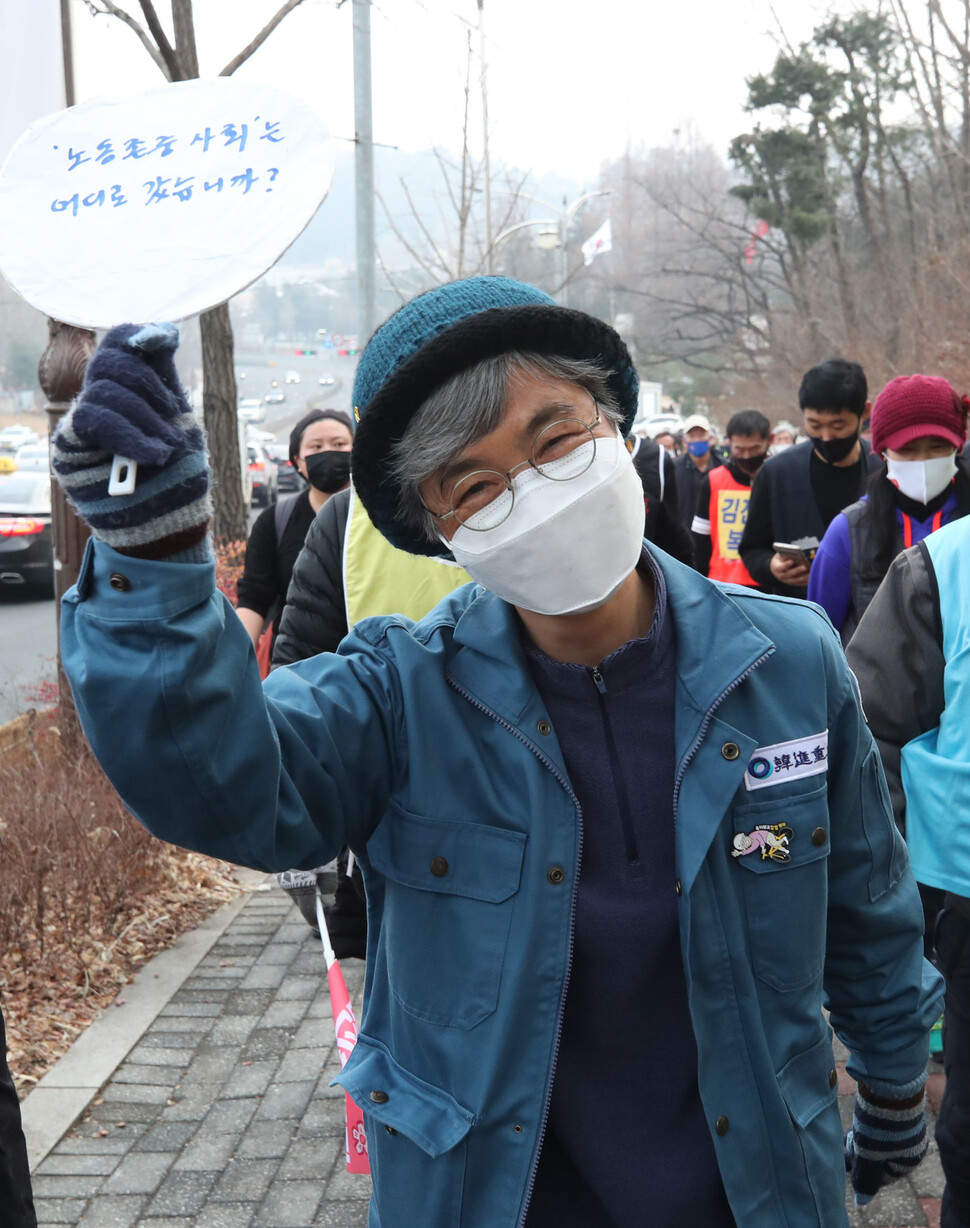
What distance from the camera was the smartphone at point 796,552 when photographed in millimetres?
5426

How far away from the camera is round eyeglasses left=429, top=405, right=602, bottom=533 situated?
1.75 meters

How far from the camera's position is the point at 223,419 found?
998cm

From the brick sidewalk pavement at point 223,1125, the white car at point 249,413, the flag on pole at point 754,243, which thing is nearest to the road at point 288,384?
the white car at point 249,413

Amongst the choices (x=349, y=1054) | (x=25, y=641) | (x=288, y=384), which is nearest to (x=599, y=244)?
(x=25, y=641)

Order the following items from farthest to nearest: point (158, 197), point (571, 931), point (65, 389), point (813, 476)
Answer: point (65, 389) → point (813, 476) → point (158, 197) → point (571, 931)

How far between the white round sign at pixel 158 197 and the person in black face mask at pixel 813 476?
147 inches

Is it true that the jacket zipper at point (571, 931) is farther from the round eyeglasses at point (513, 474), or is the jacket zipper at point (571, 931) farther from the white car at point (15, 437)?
the white car at point (15, 437)

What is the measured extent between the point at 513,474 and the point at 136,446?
62cm

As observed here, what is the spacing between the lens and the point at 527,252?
38.7 metres

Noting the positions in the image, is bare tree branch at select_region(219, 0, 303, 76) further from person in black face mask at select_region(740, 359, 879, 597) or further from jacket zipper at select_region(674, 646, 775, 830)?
jacket zipper at select_region(674, 646, 775, 830)

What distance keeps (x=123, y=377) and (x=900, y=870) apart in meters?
1.31

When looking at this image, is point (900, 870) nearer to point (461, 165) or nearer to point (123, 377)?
point (123, 377)

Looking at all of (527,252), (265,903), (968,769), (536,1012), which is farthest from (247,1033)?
(527,252)

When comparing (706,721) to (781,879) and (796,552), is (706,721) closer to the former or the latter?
(781,879)
